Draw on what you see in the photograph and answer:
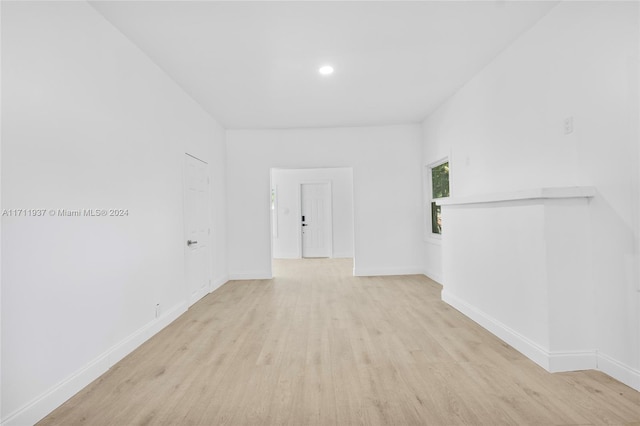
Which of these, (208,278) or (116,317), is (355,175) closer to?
(208,278)

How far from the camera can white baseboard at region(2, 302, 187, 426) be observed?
188 cm

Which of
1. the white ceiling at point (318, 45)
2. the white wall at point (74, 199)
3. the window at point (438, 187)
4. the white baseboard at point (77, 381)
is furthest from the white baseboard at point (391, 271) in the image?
the white baseboard at point (77, 381)

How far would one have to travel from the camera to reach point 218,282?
5598 mm

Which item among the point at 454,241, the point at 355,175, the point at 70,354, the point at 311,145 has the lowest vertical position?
the point at 70,354

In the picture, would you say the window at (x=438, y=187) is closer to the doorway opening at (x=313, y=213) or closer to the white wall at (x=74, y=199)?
the doorway opening at (x=313, y=213)

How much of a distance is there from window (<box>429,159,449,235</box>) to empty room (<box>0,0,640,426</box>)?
31.2 inches

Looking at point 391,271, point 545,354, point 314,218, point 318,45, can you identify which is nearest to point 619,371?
point 545,354

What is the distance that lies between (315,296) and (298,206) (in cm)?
479

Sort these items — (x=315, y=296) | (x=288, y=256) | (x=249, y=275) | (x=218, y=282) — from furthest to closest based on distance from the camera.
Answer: (x=288, y=256) → (x=249, y=275) → (x=218, y=282) → (x=315, y=296)

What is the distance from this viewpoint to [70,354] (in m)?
2.23

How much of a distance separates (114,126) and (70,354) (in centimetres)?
172

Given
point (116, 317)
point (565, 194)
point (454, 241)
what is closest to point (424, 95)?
point (454, 241)

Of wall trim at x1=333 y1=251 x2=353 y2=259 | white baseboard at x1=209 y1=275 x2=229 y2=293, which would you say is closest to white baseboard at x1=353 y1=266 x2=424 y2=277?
white baseboard at x1=209 y1=275 x2=229 y2=293

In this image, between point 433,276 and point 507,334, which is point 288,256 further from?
point 507,334
